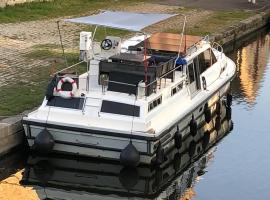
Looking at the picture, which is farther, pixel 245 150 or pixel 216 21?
pixel 216 21

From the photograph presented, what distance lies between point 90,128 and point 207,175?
2786mm

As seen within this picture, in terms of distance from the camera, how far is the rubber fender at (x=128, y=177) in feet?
46.7

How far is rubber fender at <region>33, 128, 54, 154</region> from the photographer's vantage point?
46.6 ft

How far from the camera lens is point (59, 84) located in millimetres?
14656

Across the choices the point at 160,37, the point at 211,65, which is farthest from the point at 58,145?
the point at 211,65

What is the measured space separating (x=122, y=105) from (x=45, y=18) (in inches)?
509

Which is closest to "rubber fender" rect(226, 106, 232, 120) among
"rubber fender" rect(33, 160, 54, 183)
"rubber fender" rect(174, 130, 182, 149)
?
"rubber fender" rect(174, 130, 182, 149)

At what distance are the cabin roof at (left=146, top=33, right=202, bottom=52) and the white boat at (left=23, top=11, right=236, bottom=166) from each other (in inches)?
2.4

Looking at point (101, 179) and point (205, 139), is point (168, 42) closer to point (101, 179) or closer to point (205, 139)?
point (205, 139)

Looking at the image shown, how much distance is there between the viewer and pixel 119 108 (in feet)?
46.7

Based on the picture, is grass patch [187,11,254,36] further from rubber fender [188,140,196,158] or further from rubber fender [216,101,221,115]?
rubber fender [188,140,196,158]

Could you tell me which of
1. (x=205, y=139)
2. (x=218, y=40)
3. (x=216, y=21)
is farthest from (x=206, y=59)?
(x=216, y=21)

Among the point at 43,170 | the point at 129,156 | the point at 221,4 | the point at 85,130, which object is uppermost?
the point at 85,130

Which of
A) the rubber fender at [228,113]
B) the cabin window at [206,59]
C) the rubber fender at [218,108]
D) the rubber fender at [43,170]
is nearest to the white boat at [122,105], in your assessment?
the rubber fender at [43,170]
